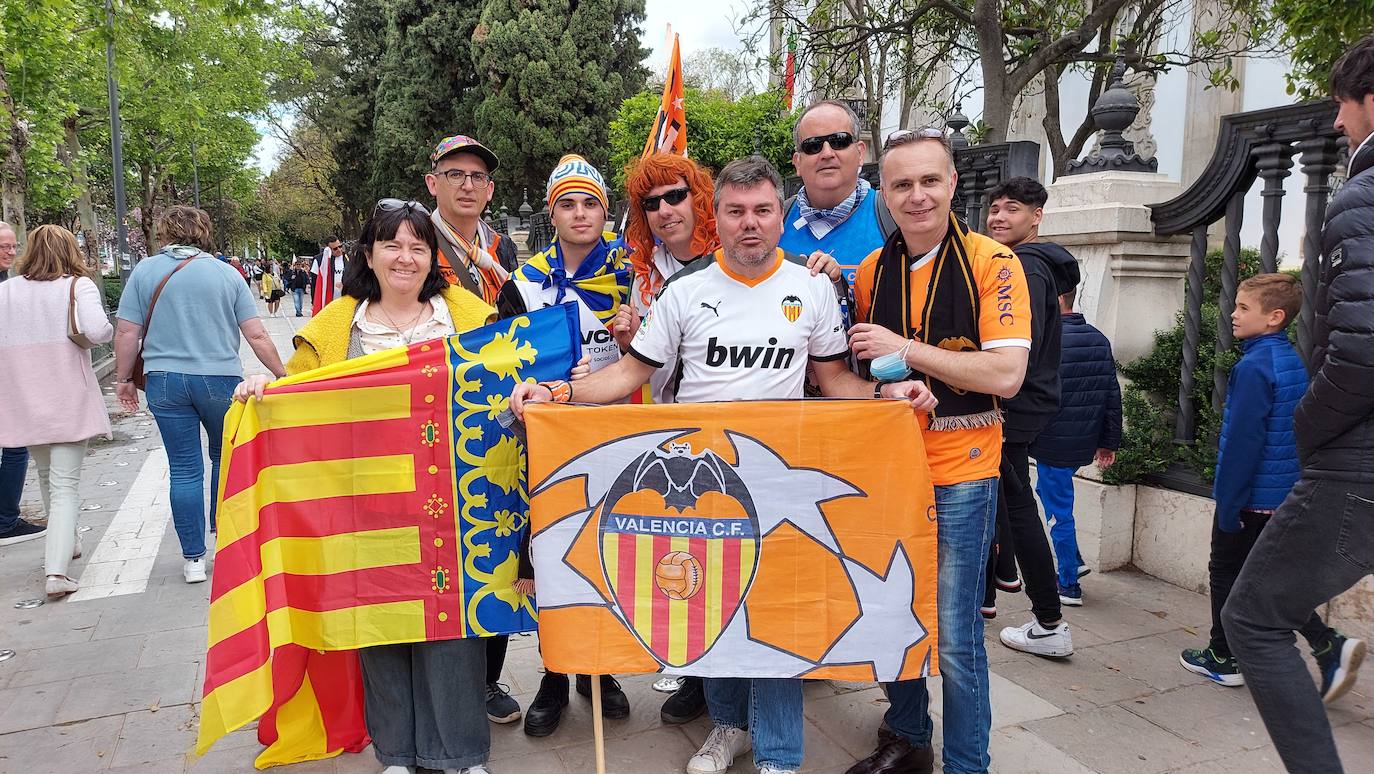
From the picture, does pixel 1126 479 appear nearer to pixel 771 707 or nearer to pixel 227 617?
pixel 771 707

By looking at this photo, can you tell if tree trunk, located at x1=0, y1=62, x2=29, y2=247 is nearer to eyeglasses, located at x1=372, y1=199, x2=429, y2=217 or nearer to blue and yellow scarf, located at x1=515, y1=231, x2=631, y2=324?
eyeglasses, located at x1=372, y1=199, x2=429, y2=217

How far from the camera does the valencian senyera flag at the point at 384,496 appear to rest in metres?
3.02

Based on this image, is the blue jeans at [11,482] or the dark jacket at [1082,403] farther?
the blue jeans at [11,482]

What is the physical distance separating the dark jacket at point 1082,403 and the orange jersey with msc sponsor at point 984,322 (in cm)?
196

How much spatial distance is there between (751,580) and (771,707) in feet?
1.48

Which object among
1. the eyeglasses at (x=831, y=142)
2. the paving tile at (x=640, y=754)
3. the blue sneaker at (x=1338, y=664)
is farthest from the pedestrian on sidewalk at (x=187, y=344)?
the blue sneaker at (x=1338, y=664)

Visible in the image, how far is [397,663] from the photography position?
123 inches

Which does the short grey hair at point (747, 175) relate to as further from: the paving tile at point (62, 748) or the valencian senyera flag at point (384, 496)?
the paving tile at point (62, 748)

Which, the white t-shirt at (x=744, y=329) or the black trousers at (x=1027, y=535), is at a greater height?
the white t-shirt at (x=744, y=329)

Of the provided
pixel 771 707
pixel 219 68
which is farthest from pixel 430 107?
pixel 771 707

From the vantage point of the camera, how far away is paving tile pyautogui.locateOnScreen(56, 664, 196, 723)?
380cm

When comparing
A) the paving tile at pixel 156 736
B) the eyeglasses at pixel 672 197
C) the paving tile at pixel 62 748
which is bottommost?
the paving tile at pixel 62 748

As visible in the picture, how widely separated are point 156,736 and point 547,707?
1.57 meters

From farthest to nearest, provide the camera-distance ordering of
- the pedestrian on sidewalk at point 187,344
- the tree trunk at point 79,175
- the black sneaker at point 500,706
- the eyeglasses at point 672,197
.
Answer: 1. the tree trunk at point 79,175
2. the pedestrian on sidewalk at point 187,344
3. the black sneaker at point 500,706
4. the eyeglasses at point 672,197
